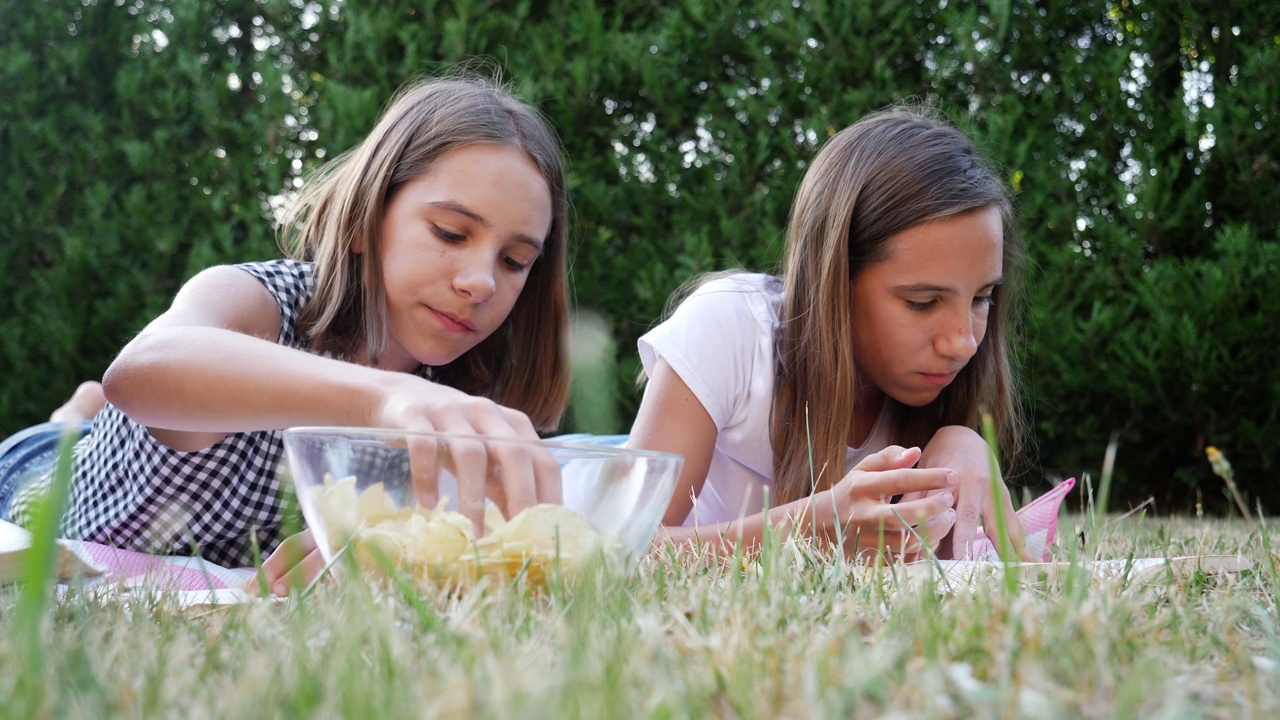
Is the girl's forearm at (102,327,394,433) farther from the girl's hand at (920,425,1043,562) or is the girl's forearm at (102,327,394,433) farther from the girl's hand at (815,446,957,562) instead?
the girl's hand at (920,425,1043,562)

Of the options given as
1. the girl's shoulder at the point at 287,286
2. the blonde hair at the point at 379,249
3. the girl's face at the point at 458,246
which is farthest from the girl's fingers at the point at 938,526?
the girl's shoulder at the point at 287,286

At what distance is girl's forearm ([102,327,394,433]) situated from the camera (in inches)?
45.9

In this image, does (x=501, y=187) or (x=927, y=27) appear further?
(x=927, y=27)

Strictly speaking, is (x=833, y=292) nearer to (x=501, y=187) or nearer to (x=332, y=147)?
(x=501, y=187)

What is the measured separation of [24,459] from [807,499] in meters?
2.08

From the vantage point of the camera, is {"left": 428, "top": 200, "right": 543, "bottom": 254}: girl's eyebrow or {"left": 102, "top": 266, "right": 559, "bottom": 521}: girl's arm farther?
{"left": 428, "top": 200, "right": 543, "bottom": 254}: girl's eyebrow

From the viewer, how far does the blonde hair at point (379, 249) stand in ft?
7.42

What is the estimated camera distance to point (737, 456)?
2416mm

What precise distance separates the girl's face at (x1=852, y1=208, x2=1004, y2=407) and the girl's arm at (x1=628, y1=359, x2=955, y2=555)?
0.42 metres

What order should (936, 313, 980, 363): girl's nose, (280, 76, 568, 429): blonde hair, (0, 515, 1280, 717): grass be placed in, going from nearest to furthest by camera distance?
(0, 515, 1280, 717): grass → (936, 313, 980, 363): girl's nose → (280, 76, 568, 429): blonde hair

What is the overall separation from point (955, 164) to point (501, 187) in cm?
98

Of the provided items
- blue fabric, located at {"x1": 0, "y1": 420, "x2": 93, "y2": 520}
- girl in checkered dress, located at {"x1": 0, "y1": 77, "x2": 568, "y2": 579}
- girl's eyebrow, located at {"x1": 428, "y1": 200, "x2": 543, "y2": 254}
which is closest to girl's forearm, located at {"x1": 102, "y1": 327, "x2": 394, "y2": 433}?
girl in checkered dress, located at {"x1": 0, "y1": 77, "x2": 568, "y2": 579}

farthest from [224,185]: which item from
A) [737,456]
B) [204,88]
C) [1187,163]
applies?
[1187,163]

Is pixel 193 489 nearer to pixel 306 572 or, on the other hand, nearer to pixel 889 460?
pixel 306 572
